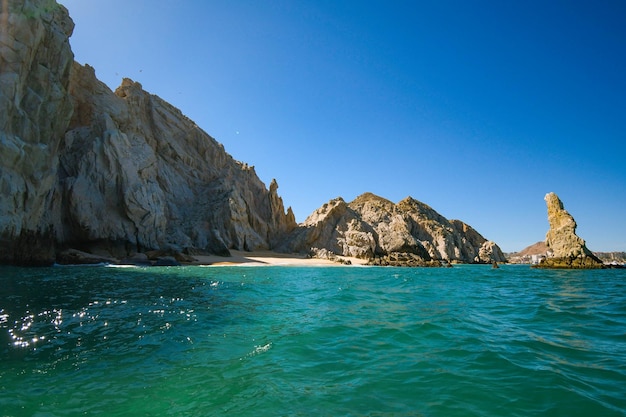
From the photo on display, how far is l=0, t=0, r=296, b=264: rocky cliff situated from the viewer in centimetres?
2400

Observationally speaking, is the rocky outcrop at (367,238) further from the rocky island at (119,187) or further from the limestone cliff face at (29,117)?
the limestone cliff face at (29,117)

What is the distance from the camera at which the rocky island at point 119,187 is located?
24.3 metres

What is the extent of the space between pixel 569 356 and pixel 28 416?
8.94 m

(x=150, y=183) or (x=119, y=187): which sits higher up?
(x=150, y=183)

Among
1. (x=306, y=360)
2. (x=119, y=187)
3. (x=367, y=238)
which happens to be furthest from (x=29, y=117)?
(x=367, y=238)

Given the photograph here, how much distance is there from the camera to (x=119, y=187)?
40000mm

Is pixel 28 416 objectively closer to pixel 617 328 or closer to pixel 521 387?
pixel 521 387

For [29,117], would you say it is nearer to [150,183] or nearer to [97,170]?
[97,170]

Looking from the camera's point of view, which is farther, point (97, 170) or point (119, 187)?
point (119, 187)

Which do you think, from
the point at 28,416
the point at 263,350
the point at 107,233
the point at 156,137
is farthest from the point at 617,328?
the point at 156,137

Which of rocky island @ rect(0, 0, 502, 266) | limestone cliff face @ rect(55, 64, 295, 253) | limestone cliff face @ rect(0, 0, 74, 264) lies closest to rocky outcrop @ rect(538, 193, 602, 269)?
rocky island @ rect(0, 0, 502, 266)

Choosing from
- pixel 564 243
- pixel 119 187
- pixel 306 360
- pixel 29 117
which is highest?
pixel 29 117

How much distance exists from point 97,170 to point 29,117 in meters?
→ 14.1

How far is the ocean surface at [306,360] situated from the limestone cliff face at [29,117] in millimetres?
15231
